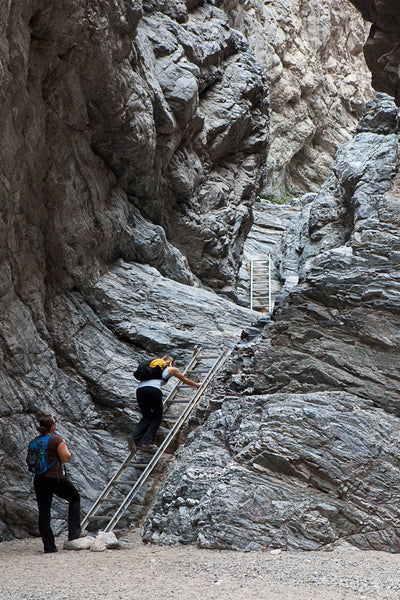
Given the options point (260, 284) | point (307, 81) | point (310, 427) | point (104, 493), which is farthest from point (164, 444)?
point (307, 81)

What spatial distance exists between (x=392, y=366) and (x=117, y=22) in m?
9.77

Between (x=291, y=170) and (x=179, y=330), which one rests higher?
(x=291, y=170)

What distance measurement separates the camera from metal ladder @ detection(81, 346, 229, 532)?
9.61 metres

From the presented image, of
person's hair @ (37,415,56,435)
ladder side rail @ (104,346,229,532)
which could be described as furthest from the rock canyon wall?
person's hair @ (37,415,56,435)

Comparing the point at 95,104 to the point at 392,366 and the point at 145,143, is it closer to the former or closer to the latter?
the point at 145,143

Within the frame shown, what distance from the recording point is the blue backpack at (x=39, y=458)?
345 inches

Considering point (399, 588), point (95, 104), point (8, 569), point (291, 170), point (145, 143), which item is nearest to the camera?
point (399, 588)

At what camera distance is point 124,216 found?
16.8 m

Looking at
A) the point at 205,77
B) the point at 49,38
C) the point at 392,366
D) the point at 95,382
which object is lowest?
the point at 95,382

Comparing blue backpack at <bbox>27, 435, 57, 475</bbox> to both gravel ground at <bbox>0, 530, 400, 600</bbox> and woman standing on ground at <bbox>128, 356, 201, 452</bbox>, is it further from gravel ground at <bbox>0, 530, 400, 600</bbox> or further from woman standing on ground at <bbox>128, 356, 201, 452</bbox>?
woman standing on ground at <bbox>128, 356, 201, 452</bbox>

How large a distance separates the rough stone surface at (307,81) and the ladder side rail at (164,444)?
1409 inches

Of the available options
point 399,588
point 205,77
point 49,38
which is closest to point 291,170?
point 205,77

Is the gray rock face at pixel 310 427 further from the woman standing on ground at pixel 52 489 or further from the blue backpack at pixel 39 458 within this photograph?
the blue backpack at pixel 39 458

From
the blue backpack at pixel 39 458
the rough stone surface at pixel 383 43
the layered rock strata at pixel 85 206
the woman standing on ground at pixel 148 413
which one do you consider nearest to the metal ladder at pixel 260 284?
the layered rock strata at pixel 85 206
